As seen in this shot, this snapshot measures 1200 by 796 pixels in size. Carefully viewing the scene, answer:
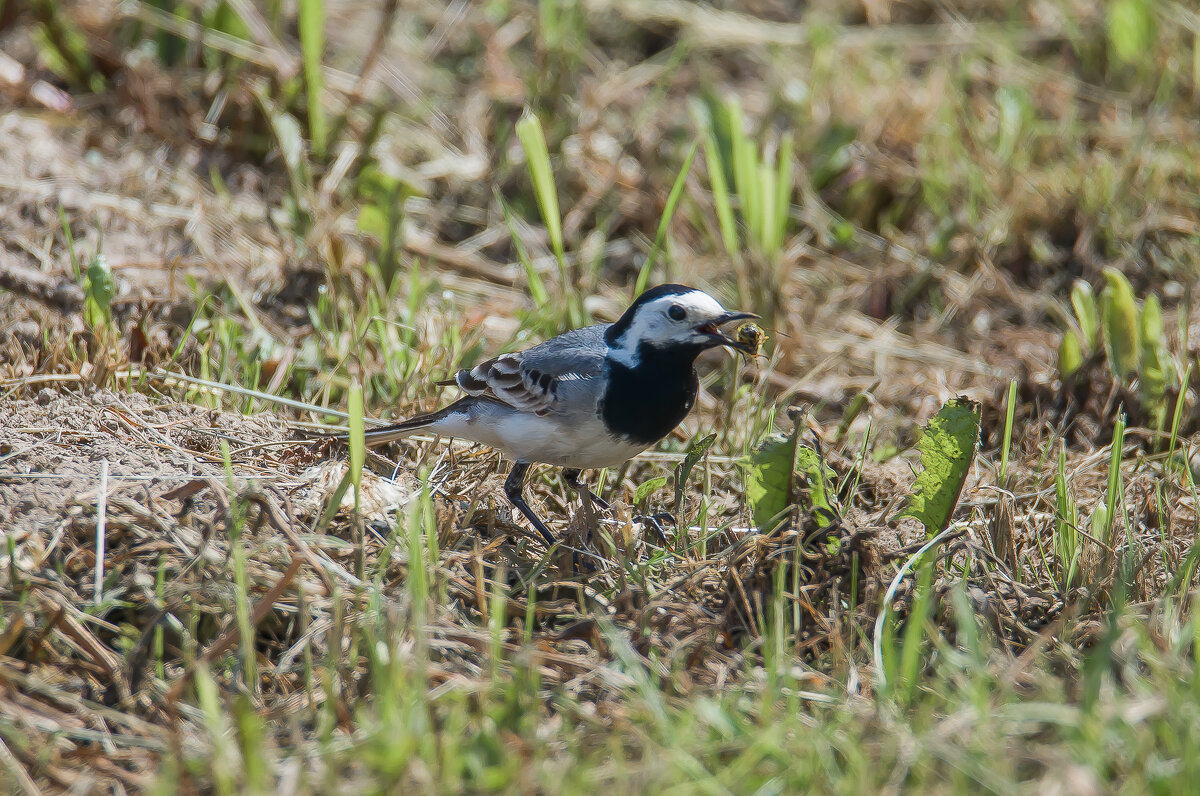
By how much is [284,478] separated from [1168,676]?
2.60 meters

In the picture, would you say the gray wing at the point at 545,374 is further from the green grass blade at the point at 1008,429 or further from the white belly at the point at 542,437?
the green grass blade at the point at 1008,429

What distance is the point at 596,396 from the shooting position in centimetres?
377

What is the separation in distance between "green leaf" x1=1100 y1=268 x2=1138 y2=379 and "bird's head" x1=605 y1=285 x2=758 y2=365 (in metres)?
1.65

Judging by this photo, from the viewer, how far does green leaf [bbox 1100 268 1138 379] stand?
436cm

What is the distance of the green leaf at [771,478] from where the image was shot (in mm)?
3256

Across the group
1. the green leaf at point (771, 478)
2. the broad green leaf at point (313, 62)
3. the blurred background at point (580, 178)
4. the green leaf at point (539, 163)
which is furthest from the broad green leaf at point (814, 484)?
the broad green leaf at point (313, 62)

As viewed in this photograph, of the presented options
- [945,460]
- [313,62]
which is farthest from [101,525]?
[313,62]

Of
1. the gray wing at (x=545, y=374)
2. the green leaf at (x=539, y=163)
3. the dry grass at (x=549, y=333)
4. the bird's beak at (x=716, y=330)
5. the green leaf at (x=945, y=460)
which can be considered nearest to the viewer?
the dry grass at (x=549, y=333)

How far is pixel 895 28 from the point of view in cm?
751

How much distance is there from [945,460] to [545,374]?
141cm

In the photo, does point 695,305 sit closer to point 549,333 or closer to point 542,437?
point 542,437

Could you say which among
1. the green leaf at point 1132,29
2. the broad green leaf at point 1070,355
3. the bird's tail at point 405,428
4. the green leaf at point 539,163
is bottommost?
the bird's tail at point 405,428

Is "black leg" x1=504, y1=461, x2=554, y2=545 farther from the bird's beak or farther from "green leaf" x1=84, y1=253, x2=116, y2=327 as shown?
"green leaf" x1=84, y1=253, x2=116, y2=327

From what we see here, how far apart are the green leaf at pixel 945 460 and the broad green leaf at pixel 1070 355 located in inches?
57.5
